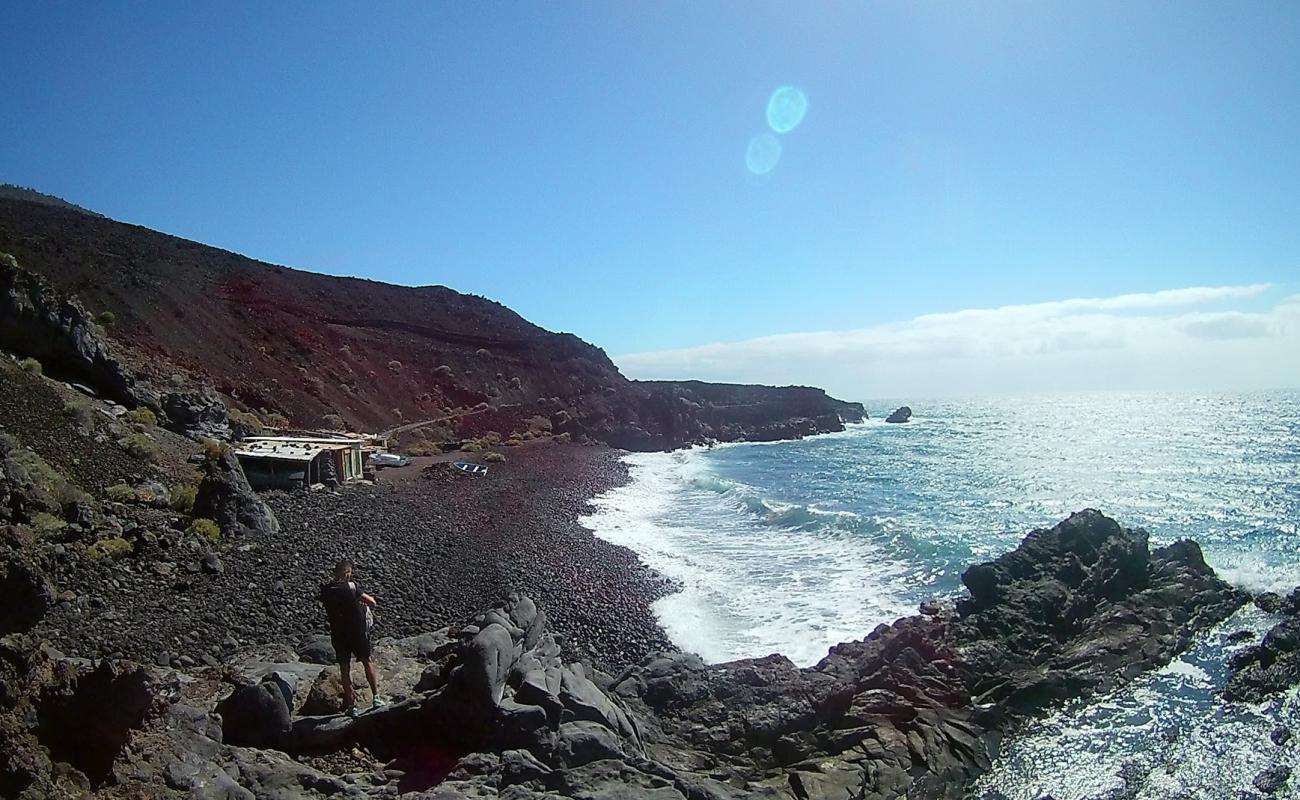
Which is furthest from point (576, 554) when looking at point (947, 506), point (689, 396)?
point (689, 396)

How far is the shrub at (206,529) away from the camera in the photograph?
15966mm

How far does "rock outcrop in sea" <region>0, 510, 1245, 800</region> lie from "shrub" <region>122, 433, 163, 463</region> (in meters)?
11.8

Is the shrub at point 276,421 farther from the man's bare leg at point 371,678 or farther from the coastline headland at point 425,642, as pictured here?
the man's bare leg at point 371,678

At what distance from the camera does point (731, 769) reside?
33.6 ft

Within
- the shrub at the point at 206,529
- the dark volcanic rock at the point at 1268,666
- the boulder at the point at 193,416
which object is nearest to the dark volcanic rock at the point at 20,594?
the shrub at the point at 206,529

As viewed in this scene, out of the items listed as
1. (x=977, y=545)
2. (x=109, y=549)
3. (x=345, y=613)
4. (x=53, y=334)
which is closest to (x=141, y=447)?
(x=53, y=334)

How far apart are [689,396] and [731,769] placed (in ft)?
319

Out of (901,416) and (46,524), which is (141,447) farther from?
(901,416)

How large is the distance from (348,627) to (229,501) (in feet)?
38.3

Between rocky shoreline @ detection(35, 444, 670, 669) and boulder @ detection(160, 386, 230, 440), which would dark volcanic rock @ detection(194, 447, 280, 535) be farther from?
boulder @ detection(160, 386, 230, 440)

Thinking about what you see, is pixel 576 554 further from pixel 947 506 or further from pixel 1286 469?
pixel 1286 469

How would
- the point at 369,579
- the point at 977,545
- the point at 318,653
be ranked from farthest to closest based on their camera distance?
the point at 977,545 < the point at 369,579 < the point at 318,653

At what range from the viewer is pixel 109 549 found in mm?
13523

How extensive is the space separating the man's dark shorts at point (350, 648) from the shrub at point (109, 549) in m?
8.32
